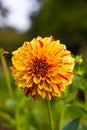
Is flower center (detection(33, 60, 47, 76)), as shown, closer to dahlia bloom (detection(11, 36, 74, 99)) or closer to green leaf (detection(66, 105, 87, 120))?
dahlia bloom (detection(11, 36, 74, 99))

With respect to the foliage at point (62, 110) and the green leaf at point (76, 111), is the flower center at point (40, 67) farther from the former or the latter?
the green leaf at point (76, 111)

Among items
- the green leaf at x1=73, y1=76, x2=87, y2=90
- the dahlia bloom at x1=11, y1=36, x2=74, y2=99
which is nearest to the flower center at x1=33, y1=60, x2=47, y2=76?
the dahlia bloom at x1=11, y1=36, x2=74, y2=99

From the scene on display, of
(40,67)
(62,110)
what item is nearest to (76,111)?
(62,110)

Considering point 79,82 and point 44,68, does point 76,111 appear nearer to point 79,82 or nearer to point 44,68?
point 79,82

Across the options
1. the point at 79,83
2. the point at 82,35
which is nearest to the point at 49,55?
the point at 79,83

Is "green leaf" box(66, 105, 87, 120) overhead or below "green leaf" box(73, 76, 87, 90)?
below

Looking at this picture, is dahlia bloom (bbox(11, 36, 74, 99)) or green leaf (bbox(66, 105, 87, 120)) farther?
green leaf (bbox(66, 105, 87, 120))

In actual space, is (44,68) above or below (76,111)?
above

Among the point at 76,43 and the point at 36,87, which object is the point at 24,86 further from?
the point at 76,43
